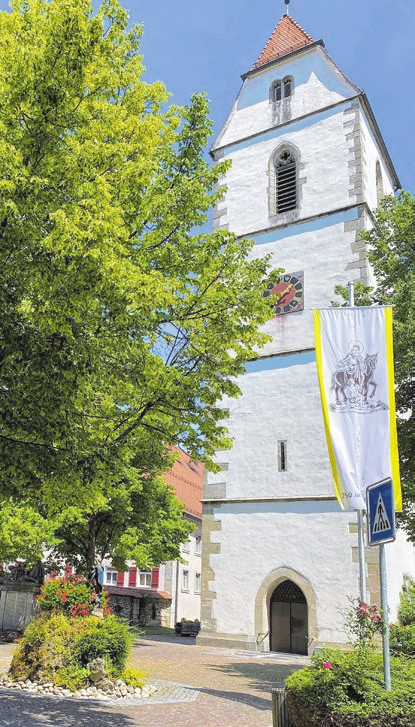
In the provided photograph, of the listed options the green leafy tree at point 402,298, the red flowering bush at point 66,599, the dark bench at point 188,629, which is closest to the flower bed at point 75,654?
the red flowering bush at point 66,599

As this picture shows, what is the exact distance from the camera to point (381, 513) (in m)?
5.98

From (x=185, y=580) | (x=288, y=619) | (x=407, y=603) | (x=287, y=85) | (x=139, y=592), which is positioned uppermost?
(x=287, y=85)

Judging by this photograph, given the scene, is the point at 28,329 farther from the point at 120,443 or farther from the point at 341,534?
the point at 341,534

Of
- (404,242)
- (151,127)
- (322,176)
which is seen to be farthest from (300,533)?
(151,127)

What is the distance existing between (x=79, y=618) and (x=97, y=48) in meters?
8.75

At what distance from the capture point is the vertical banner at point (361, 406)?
7.75 metres

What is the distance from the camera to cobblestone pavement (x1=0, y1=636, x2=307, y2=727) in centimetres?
759

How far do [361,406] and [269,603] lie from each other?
12.4m

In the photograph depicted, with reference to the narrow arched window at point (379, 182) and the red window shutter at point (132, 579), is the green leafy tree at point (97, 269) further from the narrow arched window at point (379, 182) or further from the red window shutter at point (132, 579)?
the red window shutter at point (132, 579)

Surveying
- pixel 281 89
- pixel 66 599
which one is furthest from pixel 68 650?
pixel 281 89

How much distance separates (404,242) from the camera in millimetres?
14086

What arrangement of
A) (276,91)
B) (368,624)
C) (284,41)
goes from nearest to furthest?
(368,624) < (276,91) < (284,41)

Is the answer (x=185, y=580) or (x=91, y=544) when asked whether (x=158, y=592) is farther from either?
(x=91, y=544)

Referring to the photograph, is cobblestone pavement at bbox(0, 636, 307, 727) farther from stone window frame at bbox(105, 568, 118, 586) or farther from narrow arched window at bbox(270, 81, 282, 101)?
stone window frame at bbox(105, 568, 118, 586)
